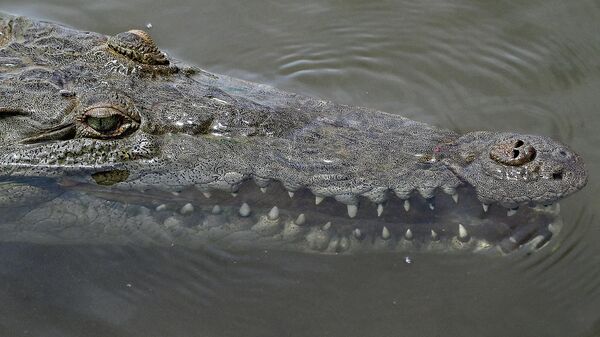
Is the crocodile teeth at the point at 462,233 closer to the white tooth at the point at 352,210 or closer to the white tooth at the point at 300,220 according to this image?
the white tooth at the point at 352,210

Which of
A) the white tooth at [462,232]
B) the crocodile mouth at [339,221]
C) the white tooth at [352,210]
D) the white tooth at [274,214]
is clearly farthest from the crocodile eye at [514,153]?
the white tooth at [274,214]

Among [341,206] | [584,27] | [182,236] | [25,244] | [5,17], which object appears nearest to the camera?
[341,206]

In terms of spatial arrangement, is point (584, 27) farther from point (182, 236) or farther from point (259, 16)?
point (182, 236)

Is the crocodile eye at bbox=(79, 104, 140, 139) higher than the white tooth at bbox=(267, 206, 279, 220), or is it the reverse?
the crocodile eye at bbox=(79, 104, 140, 139)

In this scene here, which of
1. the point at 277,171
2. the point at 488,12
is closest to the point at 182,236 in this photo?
the point at 277,171

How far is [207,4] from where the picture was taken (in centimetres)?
620

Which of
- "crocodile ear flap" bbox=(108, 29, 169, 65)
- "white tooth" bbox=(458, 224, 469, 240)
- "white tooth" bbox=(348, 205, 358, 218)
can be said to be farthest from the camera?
"crocodile ear flap" bbox=(108, 29, 169, 65)

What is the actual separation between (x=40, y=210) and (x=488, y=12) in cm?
426

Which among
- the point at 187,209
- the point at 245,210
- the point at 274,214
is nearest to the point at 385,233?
the point at 274,214

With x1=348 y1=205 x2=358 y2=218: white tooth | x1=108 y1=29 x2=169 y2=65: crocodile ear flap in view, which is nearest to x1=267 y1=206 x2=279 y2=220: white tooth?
x1=348 y1=205 x2=358 y2=218: white tooth

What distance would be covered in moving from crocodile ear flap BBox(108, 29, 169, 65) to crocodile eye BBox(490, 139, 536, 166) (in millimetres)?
1997

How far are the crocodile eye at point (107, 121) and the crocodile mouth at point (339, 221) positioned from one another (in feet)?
1.03

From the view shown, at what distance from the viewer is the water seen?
12.3 ft

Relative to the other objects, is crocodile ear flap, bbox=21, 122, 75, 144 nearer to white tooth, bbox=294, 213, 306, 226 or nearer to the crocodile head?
white tooth, bbox=294, 213, 306, 226
